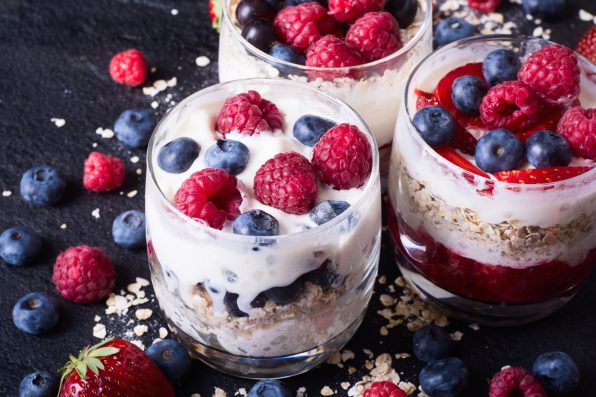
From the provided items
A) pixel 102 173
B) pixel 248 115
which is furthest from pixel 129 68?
pixel 248 115

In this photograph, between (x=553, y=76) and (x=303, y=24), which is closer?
(x=553, y=76)

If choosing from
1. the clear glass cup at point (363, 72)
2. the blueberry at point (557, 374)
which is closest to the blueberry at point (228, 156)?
the clear glass cup at point (363, 72)

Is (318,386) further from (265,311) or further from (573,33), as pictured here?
(573,33)

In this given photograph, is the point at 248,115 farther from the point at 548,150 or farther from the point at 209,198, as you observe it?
the point at 548,150

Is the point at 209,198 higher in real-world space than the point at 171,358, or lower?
higher

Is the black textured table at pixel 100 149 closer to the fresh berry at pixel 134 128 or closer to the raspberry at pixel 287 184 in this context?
the fresh berry at pixel 134 128

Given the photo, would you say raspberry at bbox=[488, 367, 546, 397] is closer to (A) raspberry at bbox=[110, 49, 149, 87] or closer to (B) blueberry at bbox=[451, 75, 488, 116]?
(B) blueberry at bbox=[451, 75, 488, 116]

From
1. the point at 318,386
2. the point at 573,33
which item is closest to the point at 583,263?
the point at 318,386
